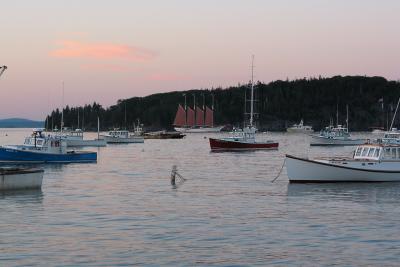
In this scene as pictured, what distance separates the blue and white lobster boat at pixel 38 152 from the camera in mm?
66812

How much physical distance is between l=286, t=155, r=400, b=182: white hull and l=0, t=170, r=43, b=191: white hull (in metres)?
16.0

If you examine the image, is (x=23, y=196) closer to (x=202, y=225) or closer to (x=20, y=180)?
(x=20, y=180)

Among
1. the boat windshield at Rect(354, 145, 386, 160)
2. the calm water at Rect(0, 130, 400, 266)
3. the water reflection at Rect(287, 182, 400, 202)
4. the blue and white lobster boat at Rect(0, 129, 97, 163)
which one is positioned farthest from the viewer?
the blue and white lobster boat at Rect(0, 129, 97, 163)

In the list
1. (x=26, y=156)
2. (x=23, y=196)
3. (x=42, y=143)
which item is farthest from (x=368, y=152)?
(x=42, y=143)

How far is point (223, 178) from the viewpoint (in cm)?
5575

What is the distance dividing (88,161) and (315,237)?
163ft

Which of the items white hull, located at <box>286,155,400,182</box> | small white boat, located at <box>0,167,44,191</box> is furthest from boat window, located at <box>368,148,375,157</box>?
small white boat, located at <box>0,167,44,191</box>

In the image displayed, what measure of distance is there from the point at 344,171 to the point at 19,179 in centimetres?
2027

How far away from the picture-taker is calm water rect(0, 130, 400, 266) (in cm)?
2267

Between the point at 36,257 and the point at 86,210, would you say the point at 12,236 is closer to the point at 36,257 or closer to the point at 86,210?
the point at 36,257

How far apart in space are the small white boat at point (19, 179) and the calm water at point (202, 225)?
0.71 meters

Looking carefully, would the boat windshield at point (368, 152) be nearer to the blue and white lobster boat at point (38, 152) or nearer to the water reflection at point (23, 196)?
the water reflection at point (23, 196)

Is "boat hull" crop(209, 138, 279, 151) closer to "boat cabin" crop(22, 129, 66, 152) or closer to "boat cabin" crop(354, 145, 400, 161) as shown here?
"boat cabin" crop(22, 129, 66, 152)

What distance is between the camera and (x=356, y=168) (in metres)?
47.0
